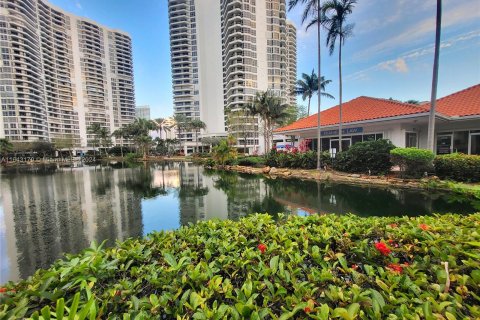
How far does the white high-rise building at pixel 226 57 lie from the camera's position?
193 ft

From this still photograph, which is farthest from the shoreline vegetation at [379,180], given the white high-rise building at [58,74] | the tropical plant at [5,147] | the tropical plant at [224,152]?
the white high-rise building at [58,74]

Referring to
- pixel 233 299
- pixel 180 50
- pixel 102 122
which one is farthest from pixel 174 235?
pixel 102 122

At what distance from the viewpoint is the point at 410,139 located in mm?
16828

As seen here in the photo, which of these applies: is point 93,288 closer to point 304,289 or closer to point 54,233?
point 304,289

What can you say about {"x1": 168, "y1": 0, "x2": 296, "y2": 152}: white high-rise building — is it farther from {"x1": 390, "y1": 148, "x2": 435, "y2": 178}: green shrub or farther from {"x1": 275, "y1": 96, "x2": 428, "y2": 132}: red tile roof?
{"x1": 390, "y1": 148, "x2": 435, "y2": 178}: green shrub

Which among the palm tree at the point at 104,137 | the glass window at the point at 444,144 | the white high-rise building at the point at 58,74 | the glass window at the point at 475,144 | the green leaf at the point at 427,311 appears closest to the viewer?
the green leaf at the point at 427,311

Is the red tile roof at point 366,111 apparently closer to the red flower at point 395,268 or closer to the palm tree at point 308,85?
the palm tree at point 308,85

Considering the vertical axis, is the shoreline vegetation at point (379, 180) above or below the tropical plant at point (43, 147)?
below

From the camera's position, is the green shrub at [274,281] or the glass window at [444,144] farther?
the glass window at [444,144]

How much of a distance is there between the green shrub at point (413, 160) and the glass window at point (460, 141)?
5406mm

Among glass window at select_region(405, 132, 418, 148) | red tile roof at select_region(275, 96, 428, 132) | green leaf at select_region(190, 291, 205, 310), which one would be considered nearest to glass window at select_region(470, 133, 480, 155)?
glass window at select_region(405, 132, 418, 148)

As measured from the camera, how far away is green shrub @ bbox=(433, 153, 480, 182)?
11.1 meters

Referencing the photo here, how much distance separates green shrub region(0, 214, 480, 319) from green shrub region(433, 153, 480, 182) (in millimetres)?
12725

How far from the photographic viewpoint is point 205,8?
75.6 metres
